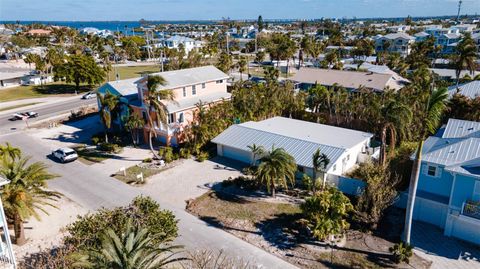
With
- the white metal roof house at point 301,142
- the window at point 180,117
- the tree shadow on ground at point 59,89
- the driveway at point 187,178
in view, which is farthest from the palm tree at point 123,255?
the tree shadow on ground at point 59,89

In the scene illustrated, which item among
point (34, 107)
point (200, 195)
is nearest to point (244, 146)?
point (200, 195)

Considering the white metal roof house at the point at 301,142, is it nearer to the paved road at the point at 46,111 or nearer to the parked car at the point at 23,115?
the paved road at the point at 46,111

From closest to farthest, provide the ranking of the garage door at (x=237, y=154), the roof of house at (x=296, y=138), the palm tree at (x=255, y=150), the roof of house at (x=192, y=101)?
the palm tree at (x=255, y=150) → the roof of house at (x=296, y=138) → the garage door at (x=237, y=154) → the roof of house at (x=192, y=101)

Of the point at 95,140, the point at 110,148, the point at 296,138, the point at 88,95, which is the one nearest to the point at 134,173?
the point at 110,148

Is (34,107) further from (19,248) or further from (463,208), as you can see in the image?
(463,208)

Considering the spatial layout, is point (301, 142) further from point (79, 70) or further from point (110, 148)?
point (79, 70)

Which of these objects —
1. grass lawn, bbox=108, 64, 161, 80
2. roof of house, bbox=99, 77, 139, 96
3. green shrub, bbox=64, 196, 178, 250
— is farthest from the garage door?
grass lawn, bbox=108, 64, 161, 80
